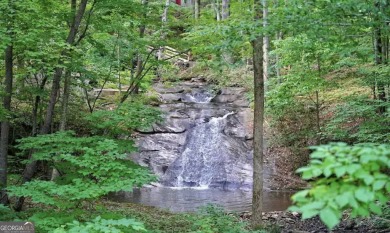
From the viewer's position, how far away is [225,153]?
15938 millimetres

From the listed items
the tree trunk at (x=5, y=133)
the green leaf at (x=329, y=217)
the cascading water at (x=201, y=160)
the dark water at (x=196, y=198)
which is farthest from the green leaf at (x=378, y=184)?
the cascading water at (x=201, y=160)

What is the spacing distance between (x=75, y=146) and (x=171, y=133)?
1091 cm

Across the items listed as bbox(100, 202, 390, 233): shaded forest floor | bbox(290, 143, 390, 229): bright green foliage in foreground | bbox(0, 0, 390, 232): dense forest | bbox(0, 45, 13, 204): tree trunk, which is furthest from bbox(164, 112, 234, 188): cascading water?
bbox(290, 143, 390, 229): bright green foliage in foreground

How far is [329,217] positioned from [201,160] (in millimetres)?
14310

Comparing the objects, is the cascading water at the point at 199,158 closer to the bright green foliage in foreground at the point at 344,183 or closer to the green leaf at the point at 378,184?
the bright green foliage in foreground at the point at 344,183

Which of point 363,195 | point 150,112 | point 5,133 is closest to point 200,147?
point 150,112

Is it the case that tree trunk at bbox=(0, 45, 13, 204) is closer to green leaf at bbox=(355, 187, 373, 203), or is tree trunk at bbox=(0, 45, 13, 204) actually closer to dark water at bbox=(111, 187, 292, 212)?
dark water at bbox=(111, 187, 292, 212)

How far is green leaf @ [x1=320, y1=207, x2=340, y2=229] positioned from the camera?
1.50 metres

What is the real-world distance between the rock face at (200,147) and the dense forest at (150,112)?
2.30 m

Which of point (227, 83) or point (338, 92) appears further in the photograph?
point (227, 83)

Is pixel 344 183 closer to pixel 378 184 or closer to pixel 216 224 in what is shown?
pixel 378 184

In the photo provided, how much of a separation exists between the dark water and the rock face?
104cm

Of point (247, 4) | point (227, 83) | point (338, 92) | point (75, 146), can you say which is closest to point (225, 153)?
point (338, 92)

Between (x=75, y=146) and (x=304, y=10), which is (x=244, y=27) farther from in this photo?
(x=75, y=146)
